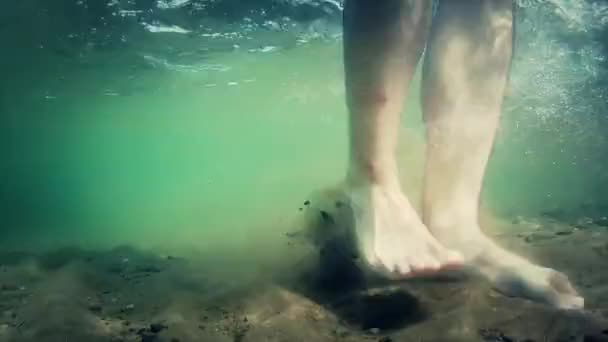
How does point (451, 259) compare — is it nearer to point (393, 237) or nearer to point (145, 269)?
point (393, 237)

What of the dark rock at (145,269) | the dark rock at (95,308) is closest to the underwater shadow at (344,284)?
the dark rock at (95,308)

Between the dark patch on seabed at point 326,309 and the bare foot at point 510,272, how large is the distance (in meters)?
0.09

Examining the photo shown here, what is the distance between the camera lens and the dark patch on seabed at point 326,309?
2.54 metres

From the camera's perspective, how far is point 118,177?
108m

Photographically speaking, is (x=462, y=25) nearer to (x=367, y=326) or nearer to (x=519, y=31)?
(x=367, y=326)

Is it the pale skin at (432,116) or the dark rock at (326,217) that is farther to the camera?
the dark rock at (326,217)

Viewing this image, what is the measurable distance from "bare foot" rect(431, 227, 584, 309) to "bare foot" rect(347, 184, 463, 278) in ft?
0.70

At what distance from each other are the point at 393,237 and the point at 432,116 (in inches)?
42.6

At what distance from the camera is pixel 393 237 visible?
312cm

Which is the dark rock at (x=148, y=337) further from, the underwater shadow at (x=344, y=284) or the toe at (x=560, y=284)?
the toe at (x=560, y=284)

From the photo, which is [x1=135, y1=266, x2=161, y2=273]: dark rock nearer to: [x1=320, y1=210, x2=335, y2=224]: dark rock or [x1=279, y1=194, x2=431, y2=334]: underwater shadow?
[x1=279, y1=194, x2=431, y2=334]: underwater shadow

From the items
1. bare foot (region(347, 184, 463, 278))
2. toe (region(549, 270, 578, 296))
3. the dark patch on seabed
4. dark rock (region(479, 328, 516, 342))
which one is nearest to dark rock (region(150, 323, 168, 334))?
the dark patch on seabed

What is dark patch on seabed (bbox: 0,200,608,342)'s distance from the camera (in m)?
2.54

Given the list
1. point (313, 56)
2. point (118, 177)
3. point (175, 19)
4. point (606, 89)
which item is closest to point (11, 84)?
point (175, 19)
